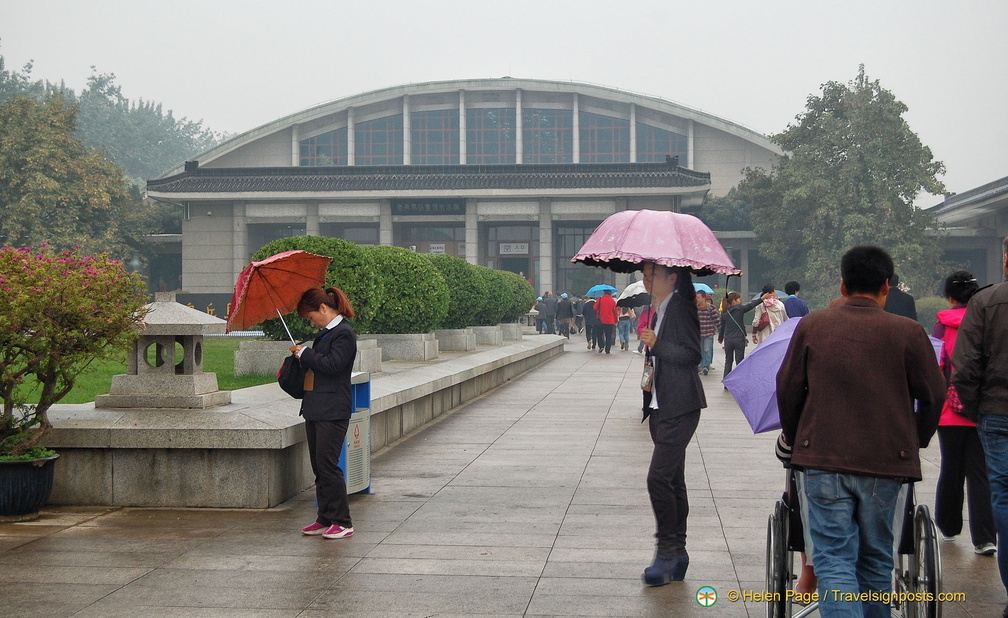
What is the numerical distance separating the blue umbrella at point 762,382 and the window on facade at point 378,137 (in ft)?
181

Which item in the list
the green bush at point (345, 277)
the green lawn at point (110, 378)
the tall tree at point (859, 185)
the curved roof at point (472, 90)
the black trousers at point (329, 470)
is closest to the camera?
the black trousers at point (329, 470)

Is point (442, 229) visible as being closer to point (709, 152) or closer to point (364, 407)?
point (709, 152)

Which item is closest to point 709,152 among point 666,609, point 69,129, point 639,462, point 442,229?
point 442,229

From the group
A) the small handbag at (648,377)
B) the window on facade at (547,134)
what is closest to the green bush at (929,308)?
the window on facade at (547,134)

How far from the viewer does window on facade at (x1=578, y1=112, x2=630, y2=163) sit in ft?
189

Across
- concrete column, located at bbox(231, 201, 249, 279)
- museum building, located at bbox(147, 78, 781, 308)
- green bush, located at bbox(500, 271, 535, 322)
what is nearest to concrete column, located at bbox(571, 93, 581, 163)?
museum building, located at bbox(147, 78, 781, 308)

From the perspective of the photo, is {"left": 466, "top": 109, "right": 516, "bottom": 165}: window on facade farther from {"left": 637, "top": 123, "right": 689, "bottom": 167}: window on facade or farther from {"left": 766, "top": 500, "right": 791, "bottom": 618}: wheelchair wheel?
{"left": 766, "top": 500, "right": 791, "bottom": 618}: wheelchair wheel

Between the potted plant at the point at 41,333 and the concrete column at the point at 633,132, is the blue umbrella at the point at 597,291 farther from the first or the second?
the concrete column at the point at 633,132

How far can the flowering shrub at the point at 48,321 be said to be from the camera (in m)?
6.59

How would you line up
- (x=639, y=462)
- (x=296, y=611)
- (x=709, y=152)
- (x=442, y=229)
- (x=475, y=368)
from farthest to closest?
(x=709, y=152) → (x=442, y=229) → (x=475, y=368) → (x=639, y=462) → (x=296, y=611)

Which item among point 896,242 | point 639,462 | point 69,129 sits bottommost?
point 639,462

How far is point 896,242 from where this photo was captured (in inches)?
1588

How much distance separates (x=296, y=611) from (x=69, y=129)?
4229cm

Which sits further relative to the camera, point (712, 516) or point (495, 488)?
point (495, 488)
